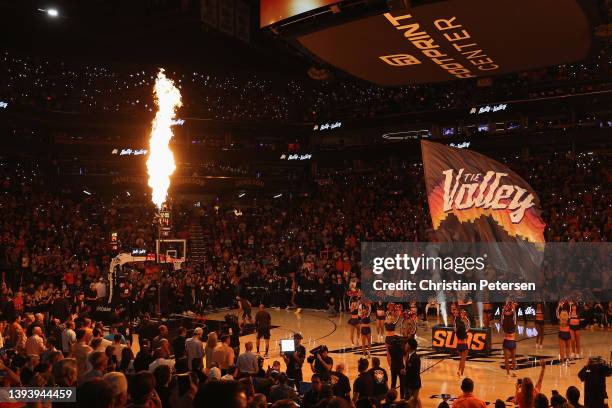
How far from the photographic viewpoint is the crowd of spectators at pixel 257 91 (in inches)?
1385

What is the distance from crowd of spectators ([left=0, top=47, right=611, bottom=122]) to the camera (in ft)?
115

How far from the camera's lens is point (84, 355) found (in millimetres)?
11656

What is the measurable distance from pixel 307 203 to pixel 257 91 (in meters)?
8.47

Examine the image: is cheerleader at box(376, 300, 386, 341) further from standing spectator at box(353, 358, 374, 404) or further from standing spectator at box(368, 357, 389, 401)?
standing spectator at box(353, 358, 374, 404)

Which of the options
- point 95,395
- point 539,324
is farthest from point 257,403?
point 539,324

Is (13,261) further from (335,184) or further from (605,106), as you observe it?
(605,106)

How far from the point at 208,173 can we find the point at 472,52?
80.8 feet

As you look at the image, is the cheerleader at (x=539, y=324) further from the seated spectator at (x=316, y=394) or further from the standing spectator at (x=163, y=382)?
the standing spectator at (x=163, y=382)

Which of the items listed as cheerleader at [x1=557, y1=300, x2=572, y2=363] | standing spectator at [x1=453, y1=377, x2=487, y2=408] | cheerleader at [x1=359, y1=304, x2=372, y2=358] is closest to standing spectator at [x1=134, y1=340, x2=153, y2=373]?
standing spectator at [x1=453, y1=377, x2=487, y2=408]

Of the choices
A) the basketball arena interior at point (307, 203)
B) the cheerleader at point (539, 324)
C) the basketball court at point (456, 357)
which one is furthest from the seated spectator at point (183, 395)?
the cheerleader at point (539, 324)

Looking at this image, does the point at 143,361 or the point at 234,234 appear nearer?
the point at 143,361
